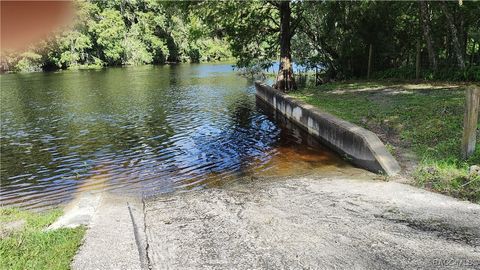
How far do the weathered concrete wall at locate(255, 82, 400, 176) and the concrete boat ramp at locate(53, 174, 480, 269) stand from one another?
0.93 meters

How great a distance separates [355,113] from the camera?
12680 mm

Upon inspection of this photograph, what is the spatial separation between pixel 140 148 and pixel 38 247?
27.4ft

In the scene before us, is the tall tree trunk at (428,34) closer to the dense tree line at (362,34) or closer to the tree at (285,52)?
the dense tree line at (362,34)

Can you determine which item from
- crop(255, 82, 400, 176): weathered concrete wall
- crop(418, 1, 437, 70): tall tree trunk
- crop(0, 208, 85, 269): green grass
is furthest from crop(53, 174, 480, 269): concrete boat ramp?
crop(418, 1, 437, 70): tall tree trunk

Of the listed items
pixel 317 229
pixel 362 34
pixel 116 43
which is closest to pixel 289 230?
pixel 317 229

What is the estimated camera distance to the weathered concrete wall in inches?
332

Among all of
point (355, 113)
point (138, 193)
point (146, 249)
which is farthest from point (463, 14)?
point (146, 249)

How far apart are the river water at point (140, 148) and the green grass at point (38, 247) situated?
3.22 meters

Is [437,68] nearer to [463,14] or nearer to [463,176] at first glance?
[463,14]

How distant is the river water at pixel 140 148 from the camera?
9.53m

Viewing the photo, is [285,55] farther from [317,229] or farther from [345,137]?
[317,229]

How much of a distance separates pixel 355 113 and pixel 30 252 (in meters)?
10.2

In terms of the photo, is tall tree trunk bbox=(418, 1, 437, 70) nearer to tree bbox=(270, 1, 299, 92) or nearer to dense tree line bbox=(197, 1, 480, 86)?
dense tree line bbox=(197, 1, 480, 86)

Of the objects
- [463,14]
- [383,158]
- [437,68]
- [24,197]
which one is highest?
[463,14]
